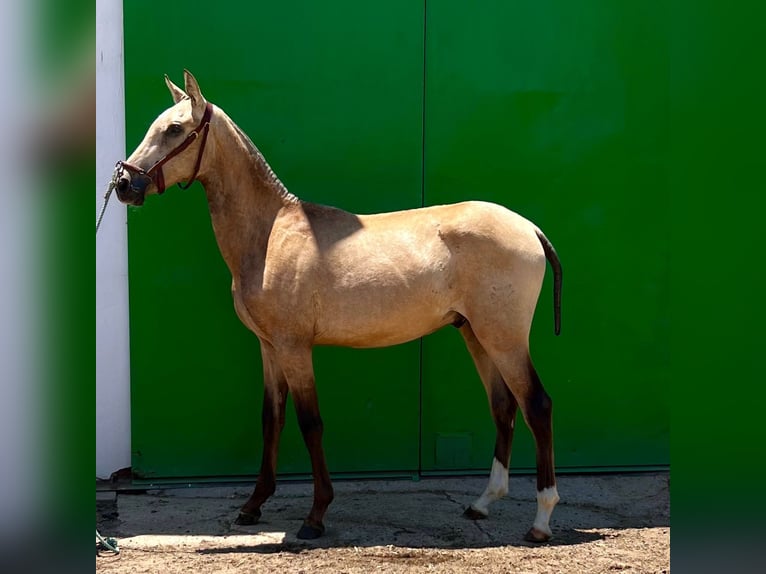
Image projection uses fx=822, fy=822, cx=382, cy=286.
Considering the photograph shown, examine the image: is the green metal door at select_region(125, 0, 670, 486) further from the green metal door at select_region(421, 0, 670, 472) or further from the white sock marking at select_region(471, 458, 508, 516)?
the white sock marking at select_region(471, 458, 508, 516)

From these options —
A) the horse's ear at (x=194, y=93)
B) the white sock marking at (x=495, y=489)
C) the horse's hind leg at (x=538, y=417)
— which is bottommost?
the white sock marking at (x=495, y=489)

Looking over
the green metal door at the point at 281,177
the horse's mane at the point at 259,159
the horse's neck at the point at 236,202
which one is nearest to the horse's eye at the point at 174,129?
the horse's neck at the point at 236,202

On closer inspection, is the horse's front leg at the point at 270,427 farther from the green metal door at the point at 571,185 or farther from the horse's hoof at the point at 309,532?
the green metal door at the point at 571,185

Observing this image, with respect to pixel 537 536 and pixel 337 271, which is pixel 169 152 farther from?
pixel 537 536

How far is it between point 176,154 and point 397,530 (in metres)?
2.35

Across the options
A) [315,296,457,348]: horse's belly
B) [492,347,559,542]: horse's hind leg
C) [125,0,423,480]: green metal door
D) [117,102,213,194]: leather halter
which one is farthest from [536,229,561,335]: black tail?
[117,102,213,194]: leather halter

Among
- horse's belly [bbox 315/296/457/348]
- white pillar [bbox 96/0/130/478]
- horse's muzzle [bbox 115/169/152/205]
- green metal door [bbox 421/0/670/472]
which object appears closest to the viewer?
horse's muzzle [bbox 115/169/152/205]

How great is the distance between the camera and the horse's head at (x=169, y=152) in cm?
416

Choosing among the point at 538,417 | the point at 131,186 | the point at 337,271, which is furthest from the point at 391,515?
the point at 131,186

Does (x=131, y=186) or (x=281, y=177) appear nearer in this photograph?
(x=131, y=186)

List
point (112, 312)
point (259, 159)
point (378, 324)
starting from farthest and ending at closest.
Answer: point (112, 312) < point (259, 159) < point (378, 324)

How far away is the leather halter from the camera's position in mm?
4172

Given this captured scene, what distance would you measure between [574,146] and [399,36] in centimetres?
138

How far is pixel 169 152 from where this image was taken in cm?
425
